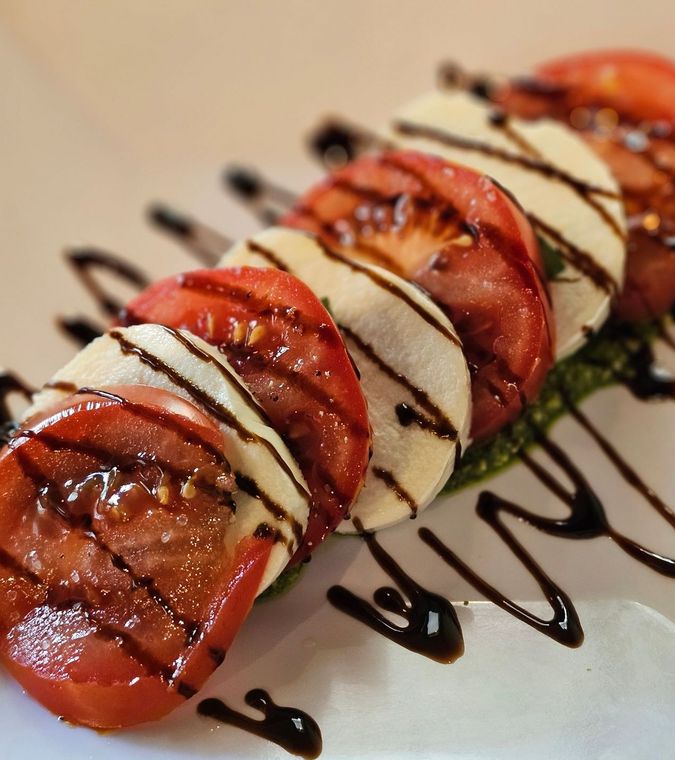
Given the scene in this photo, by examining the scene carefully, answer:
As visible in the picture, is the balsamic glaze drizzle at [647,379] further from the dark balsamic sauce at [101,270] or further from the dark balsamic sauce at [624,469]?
the dark balsamic sauce at [101,270]

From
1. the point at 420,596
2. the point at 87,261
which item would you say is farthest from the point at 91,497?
the point at 87,261

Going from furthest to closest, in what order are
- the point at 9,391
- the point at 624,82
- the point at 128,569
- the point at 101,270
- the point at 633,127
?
the point at 101,270, the point at 624,82, the point at 633,127, the point at 9,391, the point at 128,569

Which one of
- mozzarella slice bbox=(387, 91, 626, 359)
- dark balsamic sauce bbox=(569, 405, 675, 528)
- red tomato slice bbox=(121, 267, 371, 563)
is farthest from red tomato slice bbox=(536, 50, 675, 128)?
red tomato slice bbox=(121, 267, 371, 563)

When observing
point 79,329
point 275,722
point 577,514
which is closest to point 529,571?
point 577,514

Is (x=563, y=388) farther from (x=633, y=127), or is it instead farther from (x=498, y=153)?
(x=633, y=127)

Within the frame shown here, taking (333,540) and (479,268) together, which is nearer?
(479,268)

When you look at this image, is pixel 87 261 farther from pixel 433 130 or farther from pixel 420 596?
pixel 420 596
